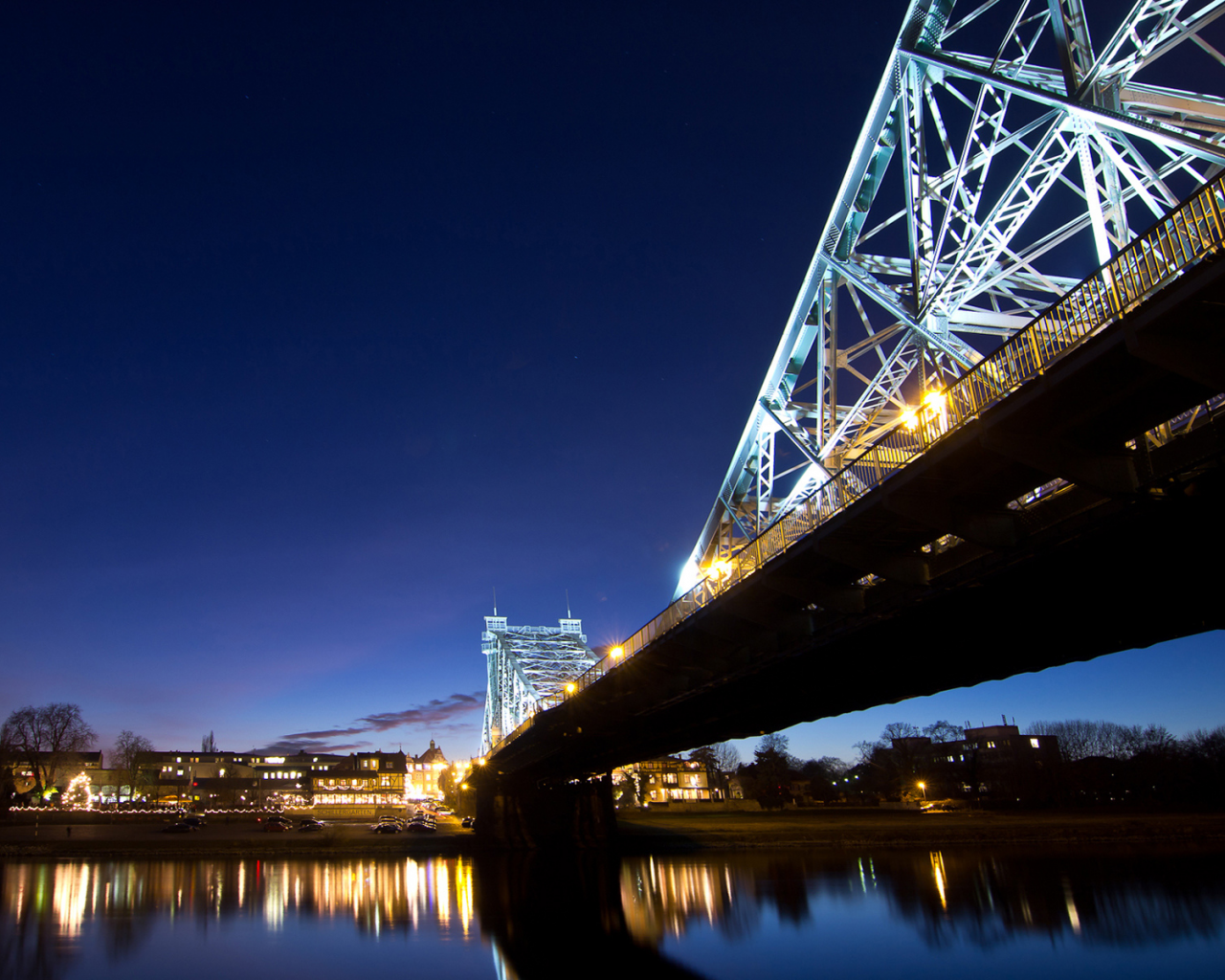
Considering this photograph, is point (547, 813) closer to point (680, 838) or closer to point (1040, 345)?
point (680, 838)

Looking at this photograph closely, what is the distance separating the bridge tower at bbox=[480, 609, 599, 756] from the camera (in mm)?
129125

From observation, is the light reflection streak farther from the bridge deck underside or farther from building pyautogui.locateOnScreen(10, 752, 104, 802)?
building pyautogui.locateOnScreen(10, 752, 104, 802)

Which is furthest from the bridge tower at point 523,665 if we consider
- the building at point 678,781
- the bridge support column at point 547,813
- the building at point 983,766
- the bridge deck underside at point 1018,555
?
the bridge deck underside at point 1018,555

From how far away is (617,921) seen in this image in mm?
32906

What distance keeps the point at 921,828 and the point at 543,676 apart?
80.4 metres

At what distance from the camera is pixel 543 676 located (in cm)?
14088

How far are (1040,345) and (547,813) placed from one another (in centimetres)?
6508

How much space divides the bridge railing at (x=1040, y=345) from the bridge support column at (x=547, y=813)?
5346 centimetres

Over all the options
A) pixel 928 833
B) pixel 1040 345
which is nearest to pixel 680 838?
pixel 928 833

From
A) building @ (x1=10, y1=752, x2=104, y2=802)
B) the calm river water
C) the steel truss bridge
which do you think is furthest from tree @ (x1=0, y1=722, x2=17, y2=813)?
the steel truss bridge

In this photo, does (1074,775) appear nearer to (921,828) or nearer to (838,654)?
(921,828)

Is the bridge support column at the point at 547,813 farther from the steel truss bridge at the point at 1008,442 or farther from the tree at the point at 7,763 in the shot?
the tree at the point at 7,763

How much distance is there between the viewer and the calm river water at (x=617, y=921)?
2588cm

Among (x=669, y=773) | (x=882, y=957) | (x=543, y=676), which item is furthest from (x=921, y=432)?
(x=669, y=773)
